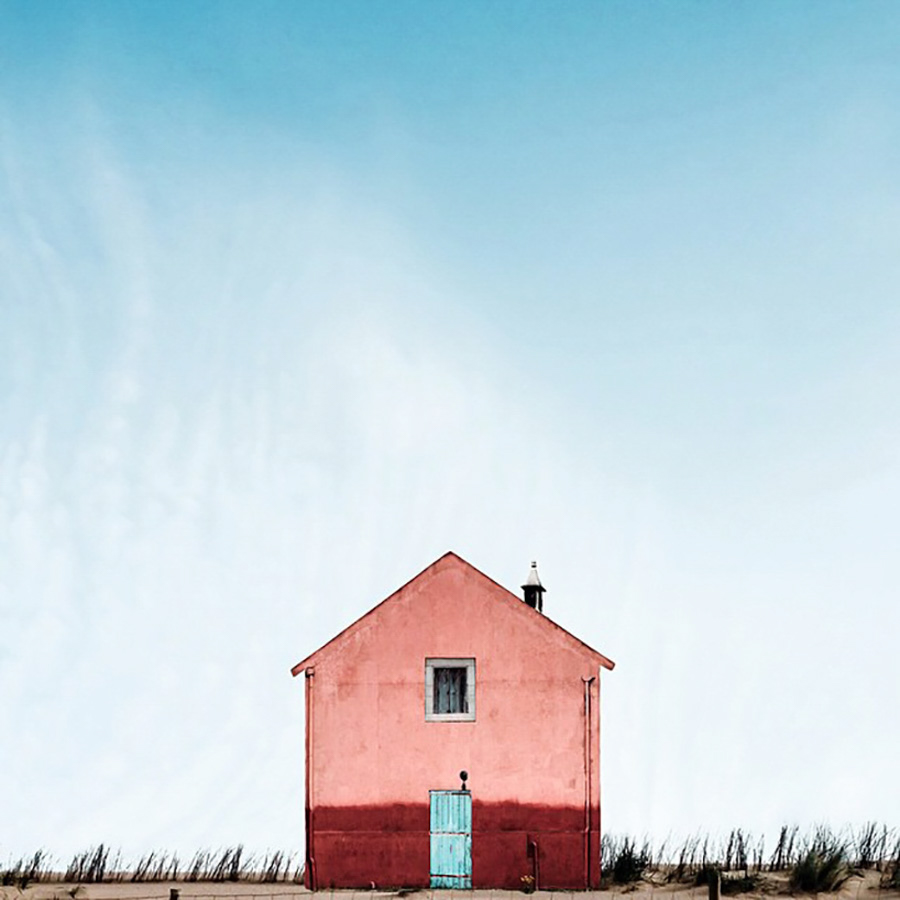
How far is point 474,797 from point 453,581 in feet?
15.3

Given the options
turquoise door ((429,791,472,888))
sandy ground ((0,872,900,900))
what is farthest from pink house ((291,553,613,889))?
sandy ground ((0,872,900,900))

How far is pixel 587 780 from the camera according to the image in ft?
105

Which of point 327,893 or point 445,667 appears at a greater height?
point 445,667

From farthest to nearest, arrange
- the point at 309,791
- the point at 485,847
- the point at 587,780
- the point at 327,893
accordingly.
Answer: the point at 309,791 → the point at 587,780 → the point at 485,847 → the point at 327,893

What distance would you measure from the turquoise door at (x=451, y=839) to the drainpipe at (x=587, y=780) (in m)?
2.49

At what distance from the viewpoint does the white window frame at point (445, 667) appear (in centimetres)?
3209

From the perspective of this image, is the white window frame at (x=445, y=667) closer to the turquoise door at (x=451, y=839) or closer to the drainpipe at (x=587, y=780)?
the turquoise door at (x=451, y=839)

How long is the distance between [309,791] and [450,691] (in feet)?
12.3

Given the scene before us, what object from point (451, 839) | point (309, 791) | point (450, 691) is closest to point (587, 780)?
point (451, 839)

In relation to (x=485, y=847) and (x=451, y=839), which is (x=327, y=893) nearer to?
(x=451, y=839)

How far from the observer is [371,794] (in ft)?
105

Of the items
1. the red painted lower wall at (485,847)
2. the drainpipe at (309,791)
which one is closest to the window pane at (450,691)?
the red painted lower wall at (485,847)

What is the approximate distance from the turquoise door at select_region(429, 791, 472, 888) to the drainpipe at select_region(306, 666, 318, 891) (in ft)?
8.57

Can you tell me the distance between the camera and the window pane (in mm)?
32125
